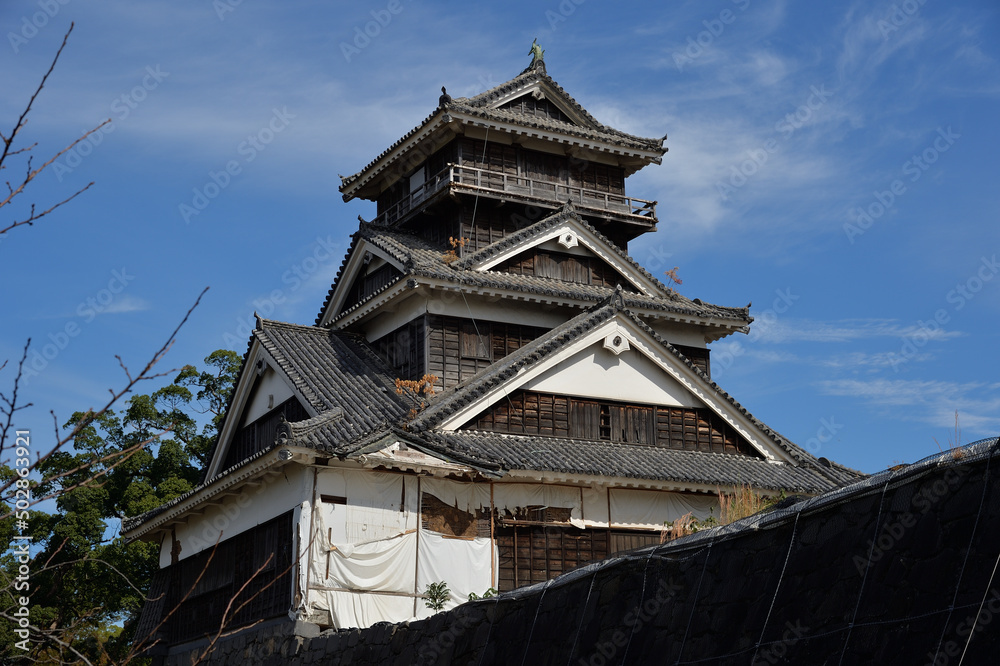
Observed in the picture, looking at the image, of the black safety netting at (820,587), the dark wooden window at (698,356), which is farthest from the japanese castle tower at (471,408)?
the black safety netting at (820,587)

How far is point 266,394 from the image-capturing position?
2394 centimetres

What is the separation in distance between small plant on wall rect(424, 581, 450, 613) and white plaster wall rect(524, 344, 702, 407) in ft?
16.6

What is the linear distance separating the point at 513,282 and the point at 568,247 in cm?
275

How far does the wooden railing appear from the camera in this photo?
85.7 feet

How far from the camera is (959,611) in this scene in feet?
21.3

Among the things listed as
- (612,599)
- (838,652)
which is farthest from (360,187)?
(838,652)

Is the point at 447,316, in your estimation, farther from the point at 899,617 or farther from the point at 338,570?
the point at 899,617

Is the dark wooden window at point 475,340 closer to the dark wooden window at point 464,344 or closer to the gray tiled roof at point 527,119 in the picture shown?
the dark wooden window at point 464,344

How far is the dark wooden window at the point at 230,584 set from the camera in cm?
1836

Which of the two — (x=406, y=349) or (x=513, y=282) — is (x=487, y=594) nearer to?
(x=406, y=349)

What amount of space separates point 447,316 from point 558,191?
20.4 ft

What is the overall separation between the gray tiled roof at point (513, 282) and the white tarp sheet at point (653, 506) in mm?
5353

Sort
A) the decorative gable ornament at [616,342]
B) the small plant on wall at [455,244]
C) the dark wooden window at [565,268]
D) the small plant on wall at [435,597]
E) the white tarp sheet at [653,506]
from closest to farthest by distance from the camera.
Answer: the small plant on wall at [435,597]
the white tarp sheet at [653,506]
the decorative gable ornament at [616,342]
the small plant on wall at [455,244]
the dark wooden window at [565,268]

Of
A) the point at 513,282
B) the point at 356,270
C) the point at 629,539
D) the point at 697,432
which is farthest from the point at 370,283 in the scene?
the point at 629,539
